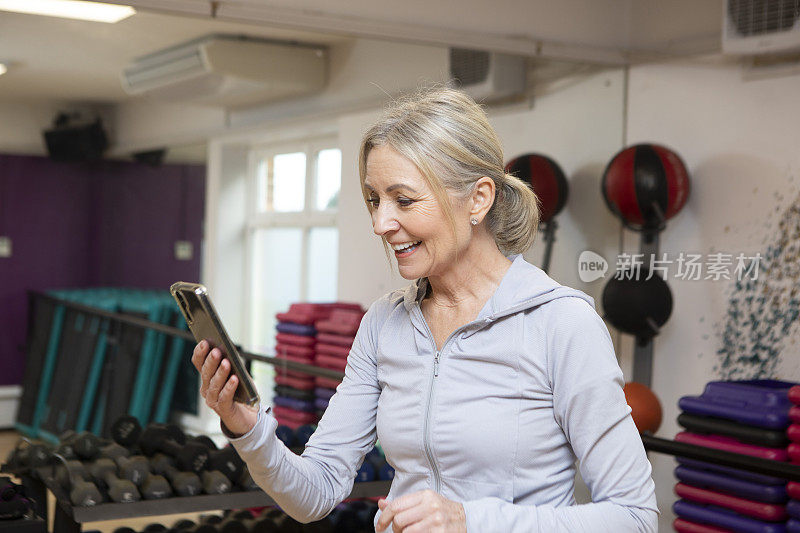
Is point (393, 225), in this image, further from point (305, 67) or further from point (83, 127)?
point (83, 127)

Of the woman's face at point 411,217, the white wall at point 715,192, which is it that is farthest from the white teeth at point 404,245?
the white wall at point 715,192

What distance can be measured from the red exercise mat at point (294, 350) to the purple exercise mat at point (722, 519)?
1.92m

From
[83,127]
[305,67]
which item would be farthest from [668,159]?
[83,127]

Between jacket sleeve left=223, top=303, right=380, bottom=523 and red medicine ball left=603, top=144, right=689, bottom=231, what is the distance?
2.04m

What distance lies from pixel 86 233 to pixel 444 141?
5457mm

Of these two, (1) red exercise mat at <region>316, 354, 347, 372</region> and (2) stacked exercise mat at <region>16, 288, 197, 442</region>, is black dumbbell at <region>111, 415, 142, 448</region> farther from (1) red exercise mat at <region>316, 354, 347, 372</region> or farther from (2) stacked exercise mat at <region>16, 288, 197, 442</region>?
(2) stacked exercise mat at <region>16, 288, 197, 442</region>

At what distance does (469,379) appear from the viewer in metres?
1.32

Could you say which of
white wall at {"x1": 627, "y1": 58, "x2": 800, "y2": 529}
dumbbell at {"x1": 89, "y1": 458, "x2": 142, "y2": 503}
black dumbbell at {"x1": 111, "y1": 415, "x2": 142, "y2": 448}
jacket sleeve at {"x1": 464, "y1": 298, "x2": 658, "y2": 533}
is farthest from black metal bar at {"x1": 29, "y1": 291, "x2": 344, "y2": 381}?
jacket sleeve at {"x1": 464, "y1": 298, "x2": 658, "y2": 533}

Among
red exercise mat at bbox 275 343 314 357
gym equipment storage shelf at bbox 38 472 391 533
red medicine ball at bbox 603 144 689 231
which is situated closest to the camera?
gym equipment storage shelf at bbox 38 472 391 533

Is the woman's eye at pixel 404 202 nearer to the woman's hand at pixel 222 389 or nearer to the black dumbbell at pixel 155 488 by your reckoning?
the woman's hand at pixel 222 389

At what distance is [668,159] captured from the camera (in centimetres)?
333

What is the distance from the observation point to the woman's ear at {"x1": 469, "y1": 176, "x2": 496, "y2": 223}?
135 cm

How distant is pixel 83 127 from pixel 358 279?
2354 millimetres

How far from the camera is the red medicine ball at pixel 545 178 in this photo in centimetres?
371
